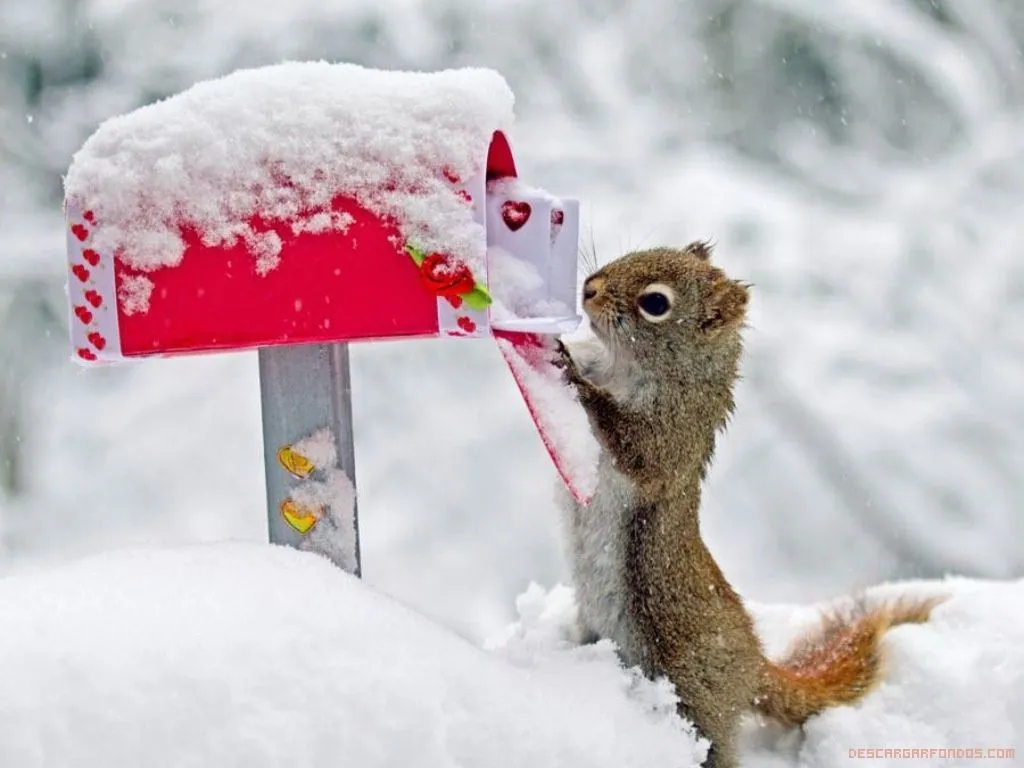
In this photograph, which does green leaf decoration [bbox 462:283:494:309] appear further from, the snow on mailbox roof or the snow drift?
the snow drift

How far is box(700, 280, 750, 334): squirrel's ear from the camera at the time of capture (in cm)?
116

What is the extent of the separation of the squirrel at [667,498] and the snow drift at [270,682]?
2.9 inches

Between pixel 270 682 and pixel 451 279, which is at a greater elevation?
pixel 451 279

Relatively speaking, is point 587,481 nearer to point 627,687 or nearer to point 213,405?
point 627,687

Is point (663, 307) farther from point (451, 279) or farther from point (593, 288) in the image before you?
point (451, 279)

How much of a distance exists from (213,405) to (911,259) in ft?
6.73

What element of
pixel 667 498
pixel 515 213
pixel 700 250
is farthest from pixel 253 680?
pixel 700 250

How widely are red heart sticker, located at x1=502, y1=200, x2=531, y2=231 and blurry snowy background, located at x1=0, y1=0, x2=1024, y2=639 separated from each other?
2.06 meters

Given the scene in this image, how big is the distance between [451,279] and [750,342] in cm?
237

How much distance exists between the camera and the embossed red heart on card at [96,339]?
33.9 inches

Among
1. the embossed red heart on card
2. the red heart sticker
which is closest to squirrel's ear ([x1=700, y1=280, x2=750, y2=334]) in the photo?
the red heart sticker

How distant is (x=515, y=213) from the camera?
920 millimetres

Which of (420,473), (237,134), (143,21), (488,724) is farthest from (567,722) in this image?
(143,21)

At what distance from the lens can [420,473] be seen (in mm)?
3115
